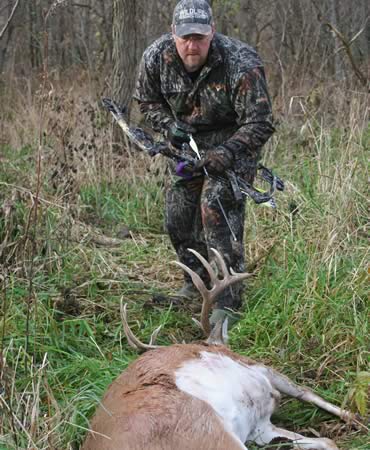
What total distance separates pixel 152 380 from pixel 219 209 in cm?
193

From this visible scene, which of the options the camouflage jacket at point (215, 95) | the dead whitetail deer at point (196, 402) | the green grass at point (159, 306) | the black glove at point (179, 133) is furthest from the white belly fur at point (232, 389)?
the black glove at point (179, 133)

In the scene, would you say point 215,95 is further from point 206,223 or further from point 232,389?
point 232,389

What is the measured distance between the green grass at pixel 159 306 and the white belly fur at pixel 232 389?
1.03ft

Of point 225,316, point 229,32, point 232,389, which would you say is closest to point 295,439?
point 232,389

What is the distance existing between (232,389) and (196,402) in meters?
0.35

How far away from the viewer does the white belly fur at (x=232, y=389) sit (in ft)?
12.9

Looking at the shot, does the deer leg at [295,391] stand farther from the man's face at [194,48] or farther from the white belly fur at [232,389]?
the man's face at [194,48]

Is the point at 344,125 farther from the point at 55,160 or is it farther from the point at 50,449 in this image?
the point at 50,449

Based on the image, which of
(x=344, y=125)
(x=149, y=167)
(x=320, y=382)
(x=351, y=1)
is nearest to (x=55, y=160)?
(x=149, y=167)

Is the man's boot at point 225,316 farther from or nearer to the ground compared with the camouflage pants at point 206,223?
nearer to the ground

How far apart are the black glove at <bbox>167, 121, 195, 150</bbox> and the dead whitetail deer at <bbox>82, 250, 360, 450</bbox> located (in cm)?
131

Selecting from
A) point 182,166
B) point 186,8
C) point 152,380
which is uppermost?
point 186,8

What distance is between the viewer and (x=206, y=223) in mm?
5699

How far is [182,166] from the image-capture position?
571cm
